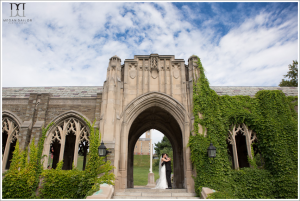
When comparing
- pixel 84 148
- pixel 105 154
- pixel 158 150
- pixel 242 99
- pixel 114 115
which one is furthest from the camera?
pixel 158 150

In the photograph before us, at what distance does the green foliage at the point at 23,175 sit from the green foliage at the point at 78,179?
1.58 feet

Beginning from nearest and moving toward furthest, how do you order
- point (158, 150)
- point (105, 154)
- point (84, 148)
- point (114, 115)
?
1. point (105, 154)
2. point (114, 115)
3. point (84, 148)
4. point (158, 150)

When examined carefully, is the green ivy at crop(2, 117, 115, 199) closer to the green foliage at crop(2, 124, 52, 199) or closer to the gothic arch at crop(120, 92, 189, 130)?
the green foliage at crop(2, 124, 52, 199)

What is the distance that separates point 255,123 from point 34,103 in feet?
40.0

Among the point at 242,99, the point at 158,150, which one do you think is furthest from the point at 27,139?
the point at 158,150

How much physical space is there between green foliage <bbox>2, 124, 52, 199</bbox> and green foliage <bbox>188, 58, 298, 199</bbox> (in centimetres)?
754

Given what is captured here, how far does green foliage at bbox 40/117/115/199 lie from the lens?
856 cm

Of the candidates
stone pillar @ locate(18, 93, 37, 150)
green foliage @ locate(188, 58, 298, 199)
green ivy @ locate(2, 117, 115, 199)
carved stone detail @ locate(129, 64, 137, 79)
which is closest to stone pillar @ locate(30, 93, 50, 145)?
stone pillar @ locate(18, 93, 37, 150)

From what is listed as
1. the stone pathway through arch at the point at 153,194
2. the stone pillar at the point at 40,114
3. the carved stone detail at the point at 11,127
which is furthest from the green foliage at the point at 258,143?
the carved stone detail at the point at 11,127

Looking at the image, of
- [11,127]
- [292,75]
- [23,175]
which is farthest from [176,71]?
[292,75]

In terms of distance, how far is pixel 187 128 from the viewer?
10289 mm

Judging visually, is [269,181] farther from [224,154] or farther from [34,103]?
[34,103]

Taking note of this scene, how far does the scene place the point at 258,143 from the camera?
10.6 m

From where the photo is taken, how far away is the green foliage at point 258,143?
364 inches
